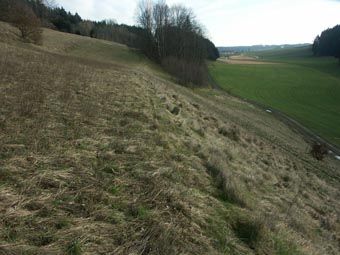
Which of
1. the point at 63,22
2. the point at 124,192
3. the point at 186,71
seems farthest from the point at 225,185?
the point at 63,22

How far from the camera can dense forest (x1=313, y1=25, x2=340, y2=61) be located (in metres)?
115

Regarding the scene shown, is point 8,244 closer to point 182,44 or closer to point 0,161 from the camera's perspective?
point 0,161

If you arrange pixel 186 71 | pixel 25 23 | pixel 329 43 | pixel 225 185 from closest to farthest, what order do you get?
pixel 225 185 → pixel 25 23 → pixel 186 71 → pixel 329 43

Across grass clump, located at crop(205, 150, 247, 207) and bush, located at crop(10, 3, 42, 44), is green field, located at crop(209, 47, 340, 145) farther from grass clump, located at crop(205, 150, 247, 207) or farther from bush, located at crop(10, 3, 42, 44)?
bush, located at crop(10, 3, 42, 44)

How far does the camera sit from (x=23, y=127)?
6438 mm

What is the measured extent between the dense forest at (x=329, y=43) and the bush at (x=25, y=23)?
344ft

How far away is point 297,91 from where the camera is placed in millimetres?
63969

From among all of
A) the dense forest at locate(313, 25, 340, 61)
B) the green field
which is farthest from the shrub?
the dense forest at locate(313, 25, 340, 61)

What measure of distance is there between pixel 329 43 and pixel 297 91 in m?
70.7

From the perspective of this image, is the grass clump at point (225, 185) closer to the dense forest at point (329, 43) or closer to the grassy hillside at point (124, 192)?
the grassy hillside at point (124, 192)

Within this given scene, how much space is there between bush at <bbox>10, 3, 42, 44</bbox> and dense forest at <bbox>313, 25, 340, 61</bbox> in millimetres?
104989

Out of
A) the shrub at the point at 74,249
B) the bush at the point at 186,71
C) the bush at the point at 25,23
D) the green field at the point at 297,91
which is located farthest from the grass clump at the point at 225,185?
the bush at the point at 186,71

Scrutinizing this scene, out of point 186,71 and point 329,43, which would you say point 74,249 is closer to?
point 186,71

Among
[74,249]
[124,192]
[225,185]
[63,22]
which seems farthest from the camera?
[63,22]
